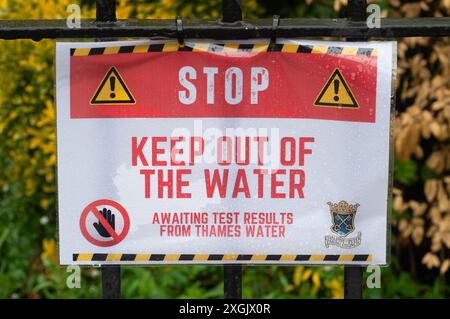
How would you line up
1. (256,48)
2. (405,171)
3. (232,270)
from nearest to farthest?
(256,48) < (232,270) < (405,171)

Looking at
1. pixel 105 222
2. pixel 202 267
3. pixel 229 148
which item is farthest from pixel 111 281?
pixel 202 267

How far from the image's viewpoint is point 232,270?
7.72ft

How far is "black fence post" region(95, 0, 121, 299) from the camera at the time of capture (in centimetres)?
226

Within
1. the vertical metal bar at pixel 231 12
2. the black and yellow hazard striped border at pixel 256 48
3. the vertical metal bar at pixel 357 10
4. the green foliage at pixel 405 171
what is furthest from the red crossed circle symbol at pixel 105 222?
the green foliage at pixel 405 171

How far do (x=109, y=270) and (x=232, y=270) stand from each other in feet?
1.20

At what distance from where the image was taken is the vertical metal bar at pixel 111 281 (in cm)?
237

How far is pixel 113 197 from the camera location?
2285 millimetres

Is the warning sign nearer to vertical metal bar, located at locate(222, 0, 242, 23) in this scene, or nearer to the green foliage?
vertical metal bar, located at locate(222, 0, 242, 23)

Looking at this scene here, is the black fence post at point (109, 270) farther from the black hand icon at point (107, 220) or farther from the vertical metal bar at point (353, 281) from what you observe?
the vertical metal bar at point (353, 281)

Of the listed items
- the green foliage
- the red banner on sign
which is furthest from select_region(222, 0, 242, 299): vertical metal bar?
the green foliage

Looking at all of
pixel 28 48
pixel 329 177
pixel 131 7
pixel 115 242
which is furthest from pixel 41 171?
pixel 329 177

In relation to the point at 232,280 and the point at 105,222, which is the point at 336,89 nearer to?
the point at 232,280

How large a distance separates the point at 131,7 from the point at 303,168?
2201 millimetres
